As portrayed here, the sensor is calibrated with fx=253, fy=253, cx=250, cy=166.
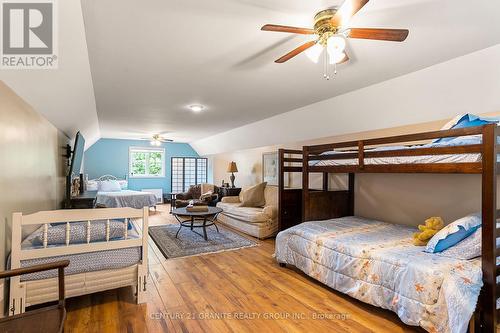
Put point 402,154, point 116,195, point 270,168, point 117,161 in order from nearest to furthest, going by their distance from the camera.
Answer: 1. point 402,154
2. point 270,168
3. point 116,195
4. point 117,161

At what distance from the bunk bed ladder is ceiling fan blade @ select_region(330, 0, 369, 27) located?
130cm

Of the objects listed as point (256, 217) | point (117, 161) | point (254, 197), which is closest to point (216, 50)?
point (256, 217)

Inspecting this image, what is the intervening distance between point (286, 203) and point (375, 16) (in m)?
2.86

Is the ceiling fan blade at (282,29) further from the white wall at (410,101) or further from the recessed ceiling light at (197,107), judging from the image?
the recessed ceiling light at (197,107)

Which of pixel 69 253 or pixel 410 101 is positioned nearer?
pixel 69 253

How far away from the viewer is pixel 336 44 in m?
1.75

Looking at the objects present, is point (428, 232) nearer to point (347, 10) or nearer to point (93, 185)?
point (347, 10)

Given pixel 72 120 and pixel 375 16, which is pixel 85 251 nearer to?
pixel 72 120

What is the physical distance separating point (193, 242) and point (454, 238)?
11.3 ft

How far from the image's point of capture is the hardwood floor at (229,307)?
6.56 feet

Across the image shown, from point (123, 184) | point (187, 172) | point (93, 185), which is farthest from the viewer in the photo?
point (187, 172)

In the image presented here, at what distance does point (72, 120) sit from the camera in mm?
3801

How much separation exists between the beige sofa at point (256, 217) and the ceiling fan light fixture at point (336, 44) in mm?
3297

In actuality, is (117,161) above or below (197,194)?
above
